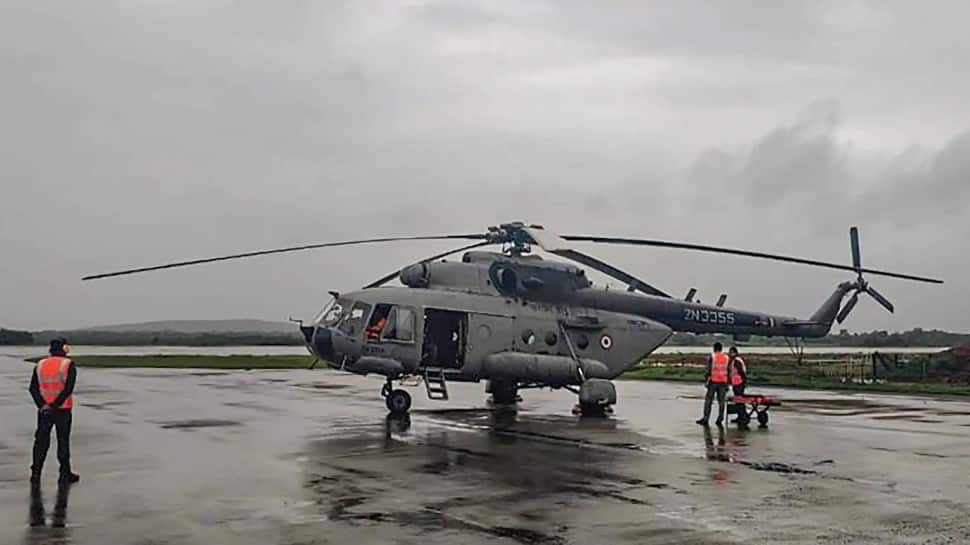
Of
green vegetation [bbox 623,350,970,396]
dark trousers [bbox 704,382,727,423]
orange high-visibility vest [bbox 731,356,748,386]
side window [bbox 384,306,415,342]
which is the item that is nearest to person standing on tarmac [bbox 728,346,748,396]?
orange high-visibility vest [bbox 731,356,748,386]

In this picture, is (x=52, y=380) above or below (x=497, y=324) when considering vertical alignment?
below

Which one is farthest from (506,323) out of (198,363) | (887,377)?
(198,363)

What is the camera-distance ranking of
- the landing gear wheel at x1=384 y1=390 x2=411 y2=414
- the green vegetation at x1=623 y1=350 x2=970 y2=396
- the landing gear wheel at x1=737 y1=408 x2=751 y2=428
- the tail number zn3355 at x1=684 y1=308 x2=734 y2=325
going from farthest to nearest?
the green vegetation at x1=623 y1=350 x2=970 y2=396 < the tail number zn3355 at x1=684 y1=308 x2=734 y2=325 < the landing gear wheel at x1=384 y1=390 x2=411 y2=414 < the landing gear wheel at x1=737 y1=408 x2=751 y2=428

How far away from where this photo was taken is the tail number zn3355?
21438 mm

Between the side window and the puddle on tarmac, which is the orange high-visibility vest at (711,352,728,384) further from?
the puddle on tarmac

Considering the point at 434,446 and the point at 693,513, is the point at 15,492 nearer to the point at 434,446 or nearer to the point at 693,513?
the point at 434,446

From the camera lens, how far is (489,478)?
1075 cm

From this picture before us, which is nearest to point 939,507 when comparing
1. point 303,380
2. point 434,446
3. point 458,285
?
point 434,446

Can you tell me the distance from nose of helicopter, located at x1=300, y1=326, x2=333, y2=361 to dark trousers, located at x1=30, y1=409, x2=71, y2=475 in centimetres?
818

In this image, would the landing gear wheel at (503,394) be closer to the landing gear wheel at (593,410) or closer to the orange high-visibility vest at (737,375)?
the landing gear wheel at (593,410)

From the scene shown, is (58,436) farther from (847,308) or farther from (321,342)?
(847,308)

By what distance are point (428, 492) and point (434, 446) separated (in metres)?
4.12

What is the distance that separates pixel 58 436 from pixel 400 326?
28.9ft

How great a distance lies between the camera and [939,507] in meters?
9.05
